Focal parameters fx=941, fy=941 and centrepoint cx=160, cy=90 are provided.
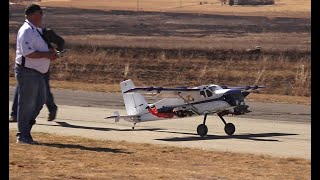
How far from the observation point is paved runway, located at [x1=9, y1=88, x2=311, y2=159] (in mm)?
16436

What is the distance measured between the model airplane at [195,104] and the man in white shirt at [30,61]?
4.91 meters

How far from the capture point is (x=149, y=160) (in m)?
13.0

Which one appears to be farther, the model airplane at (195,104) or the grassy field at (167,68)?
the model airplane at (195,104)

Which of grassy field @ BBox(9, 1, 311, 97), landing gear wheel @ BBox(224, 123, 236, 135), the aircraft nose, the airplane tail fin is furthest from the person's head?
grassy field @ BBox(9, 1, 311, 97)

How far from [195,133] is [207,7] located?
10123 cm

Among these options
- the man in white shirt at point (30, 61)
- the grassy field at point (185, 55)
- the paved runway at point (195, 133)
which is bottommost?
the grassy field at point (185, 55)

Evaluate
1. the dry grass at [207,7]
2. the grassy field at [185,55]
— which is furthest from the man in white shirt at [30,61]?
the dry grass at [207,7]

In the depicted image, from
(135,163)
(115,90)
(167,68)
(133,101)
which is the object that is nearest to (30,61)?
(135,163)

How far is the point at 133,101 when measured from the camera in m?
20.4

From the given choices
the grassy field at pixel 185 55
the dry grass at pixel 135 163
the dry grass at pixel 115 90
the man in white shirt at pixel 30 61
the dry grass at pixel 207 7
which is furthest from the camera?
the dry grass at pixel 207 7

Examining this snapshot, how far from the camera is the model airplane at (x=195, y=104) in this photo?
18.8m

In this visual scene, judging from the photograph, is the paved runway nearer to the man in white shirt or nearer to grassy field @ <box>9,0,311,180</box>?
grassy field @ <box>9,0,311,180</box>

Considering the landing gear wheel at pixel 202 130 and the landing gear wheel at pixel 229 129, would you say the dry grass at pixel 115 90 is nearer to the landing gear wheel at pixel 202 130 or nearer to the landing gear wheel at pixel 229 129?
the landing gear wheel at pixel 229 129
